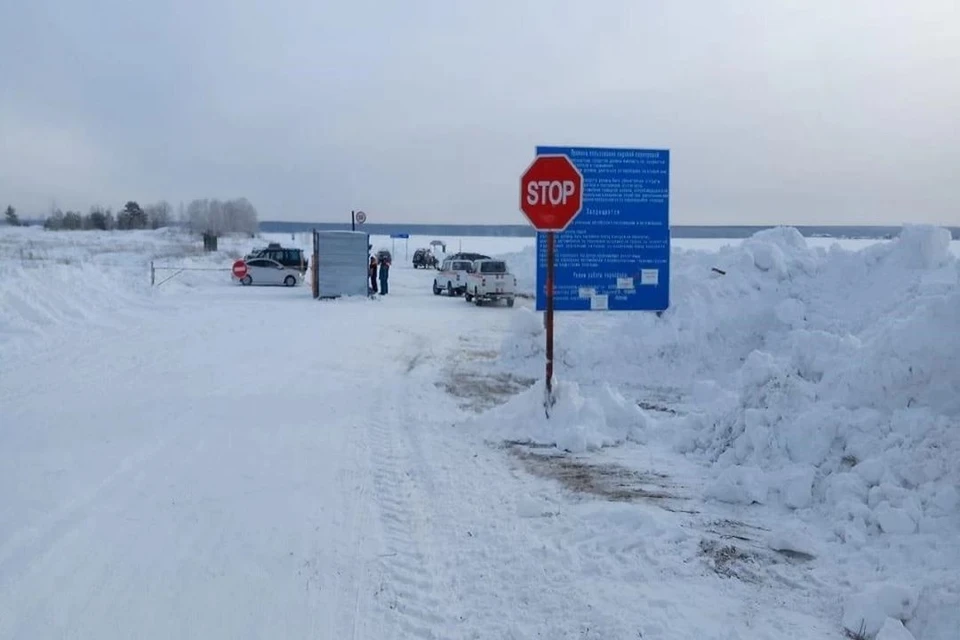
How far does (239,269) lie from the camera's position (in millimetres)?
41875

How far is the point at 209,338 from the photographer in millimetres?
19375

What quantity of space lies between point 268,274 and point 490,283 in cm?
1483

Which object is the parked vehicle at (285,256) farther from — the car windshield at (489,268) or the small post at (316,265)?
the car windshield at (489,268)

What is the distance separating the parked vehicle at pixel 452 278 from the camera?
40.2 metres

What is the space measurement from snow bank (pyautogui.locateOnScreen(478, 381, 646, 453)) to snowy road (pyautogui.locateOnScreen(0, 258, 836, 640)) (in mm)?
483

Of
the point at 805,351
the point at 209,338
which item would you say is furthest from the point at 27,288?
the point at 805,351

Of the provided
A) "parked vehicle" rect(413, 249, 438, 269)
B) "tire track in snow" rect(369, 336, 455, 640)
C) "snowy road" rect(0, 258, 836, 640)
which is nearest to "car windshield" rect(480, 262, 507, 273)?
"snowy road" rect(0, 258, 836, 640)

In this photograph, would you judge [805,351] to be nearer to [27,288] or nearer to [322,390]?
[322,390]

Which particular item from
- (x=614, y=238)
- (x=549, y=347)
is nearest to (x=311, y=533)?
(x=549, y=347)

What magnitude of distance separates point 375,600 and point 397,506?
2010mm

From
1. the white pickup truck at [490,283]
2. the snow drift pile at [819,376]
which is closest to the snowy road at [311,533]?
the snow drift pile at [819,376]

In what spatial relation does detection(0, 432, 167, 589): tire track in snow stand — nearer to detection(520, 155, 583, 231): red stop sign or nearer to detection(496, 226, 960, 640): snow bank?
detection(496, 226, 960, 640): snow bank

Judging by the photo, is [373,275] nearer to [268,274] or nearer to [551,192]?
[268,274]

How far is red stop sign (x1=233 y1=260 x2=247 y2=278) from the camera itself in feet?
137
